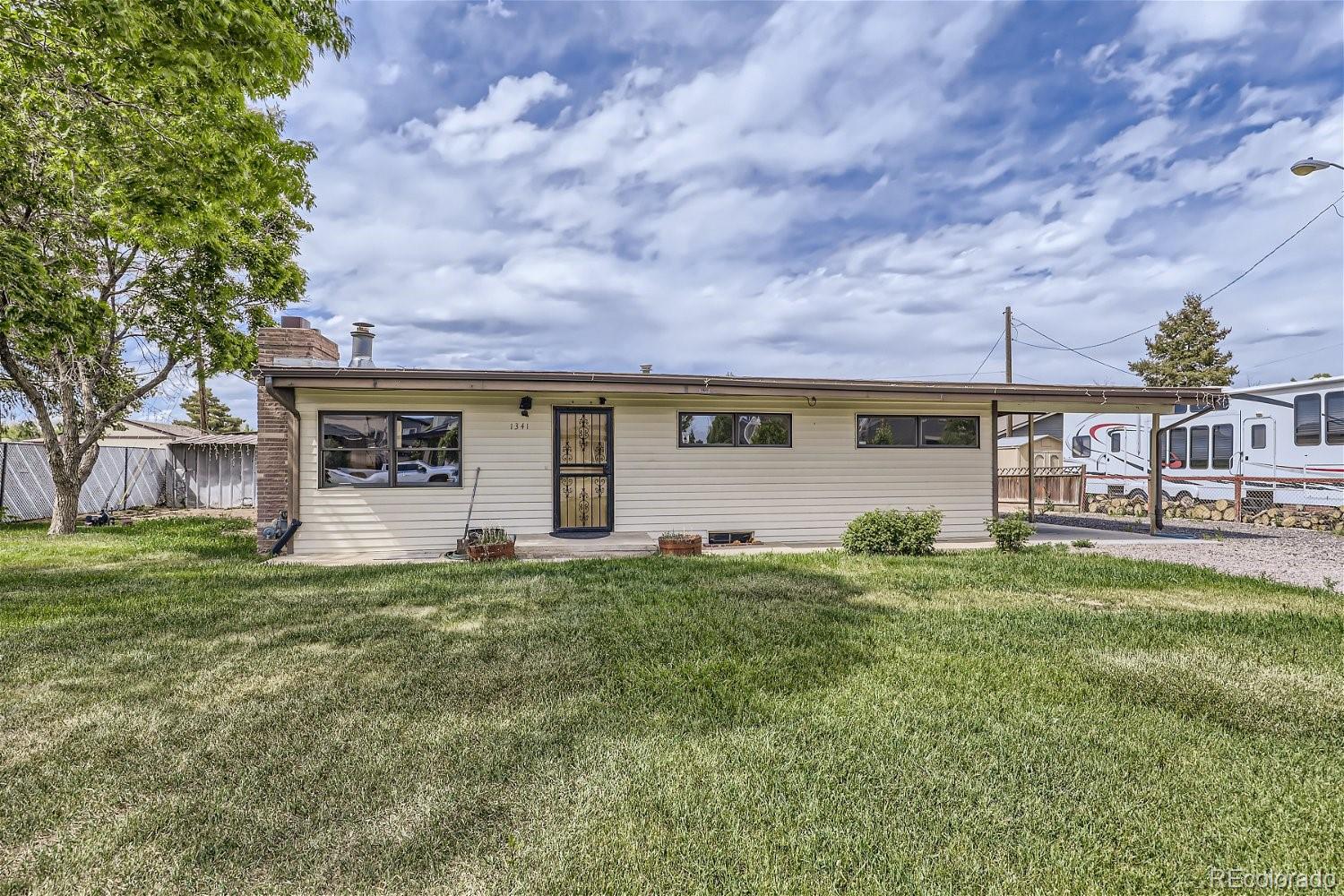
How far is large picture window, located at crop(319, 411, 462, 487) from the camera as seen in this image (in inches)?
340

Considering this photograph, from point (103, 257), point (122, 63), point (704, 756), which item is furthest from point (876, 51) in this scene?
point (103, 257)

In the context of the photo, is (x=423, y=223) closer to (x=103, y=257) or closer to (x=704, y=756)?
(x=103, y=257)

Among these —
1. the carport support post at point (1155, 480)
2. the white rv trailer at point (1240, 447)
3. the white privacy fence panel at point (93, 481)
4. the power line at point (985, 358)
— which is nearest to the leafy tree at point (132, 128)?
the white privacy fence panel at point (93, 481)

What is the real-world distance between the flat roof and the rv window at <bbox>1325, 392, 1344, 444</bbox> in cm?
322

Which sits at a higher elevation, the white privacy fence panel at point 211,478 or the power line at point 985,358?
the power line at point 985,358

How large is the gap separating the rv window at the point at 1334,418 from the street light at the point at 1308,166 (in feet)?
19.1

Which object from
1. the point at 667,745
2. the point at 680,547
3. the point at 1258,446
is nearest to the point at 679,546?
the point at 680,547

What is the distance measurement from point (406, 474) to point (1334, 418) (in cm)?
1614

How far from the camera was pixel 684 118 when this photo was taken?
10602mm

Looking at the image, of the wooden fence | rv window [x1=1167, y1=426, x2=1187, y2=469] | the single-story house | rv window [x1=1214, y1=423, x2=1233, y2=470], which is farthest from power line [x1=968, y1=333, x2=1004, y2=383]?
the single-story house

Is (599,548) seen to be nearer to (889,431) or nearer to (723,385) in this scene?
(723,385)

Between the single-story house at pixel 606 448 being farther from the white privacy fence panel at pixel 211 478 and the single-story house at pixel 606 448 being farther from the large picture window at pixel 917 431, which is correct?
the white privacy fence panel at pixel 211 478

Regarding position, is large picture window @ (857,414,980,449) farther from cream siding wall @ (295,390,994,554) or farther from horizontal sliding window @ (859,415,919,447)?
cream siding wall @ (295,390,994,554)

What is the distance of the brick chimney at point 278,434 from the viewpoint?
8.46 meters
